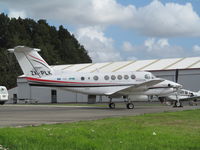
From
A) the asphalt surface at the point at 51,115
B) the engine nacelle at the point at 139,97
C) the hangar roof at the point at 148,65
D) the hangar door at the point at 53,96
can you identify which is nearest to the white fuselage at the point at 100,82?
the engine nacelle at the point at 139,97

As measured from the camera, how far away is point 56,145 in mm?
9156

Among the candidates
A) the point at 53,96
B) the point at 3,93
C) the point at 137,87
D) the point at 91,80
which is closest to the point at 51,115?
the point at 91,80

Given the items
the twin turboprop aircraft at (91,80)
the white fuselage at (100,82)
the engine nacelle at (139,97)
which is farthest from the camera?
the engine nacelle at (139,97)

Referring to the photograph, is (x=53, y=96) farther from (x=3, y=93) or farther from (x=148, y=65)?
(x=3, y=93)

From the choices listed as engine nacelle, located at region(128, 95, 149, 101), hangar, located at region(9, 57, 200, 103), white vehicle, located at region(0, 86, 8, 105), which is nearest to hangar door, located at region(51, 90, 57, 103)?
hangar, located at region(9, 57, 200, 103)

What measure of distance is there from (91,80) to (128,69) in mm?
27325

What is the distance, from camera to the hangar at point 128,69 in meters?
53.5

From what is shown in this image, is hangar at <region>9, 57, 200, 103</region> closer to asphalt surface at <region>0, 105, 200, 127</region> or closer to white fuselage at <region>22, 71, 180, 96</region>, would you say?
white fuselage at <region>22, 71, 180, 96</region>

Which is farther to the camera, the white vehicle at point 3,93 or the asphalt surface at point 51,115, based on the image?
the white vehicle at point 3,93

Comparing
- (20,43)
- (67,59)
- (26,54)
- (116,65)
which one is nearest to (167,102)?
(26,54)

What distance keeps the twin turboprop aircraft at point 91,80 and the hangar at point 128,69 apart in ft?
62.3

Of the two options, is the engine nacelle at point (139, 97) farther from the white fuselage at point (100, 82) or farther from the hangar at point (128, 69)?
the hangar at point (128, 69)

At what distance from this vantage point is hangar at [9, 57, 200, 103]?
5347cm

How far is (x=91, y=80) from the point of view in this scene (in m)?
32.8
